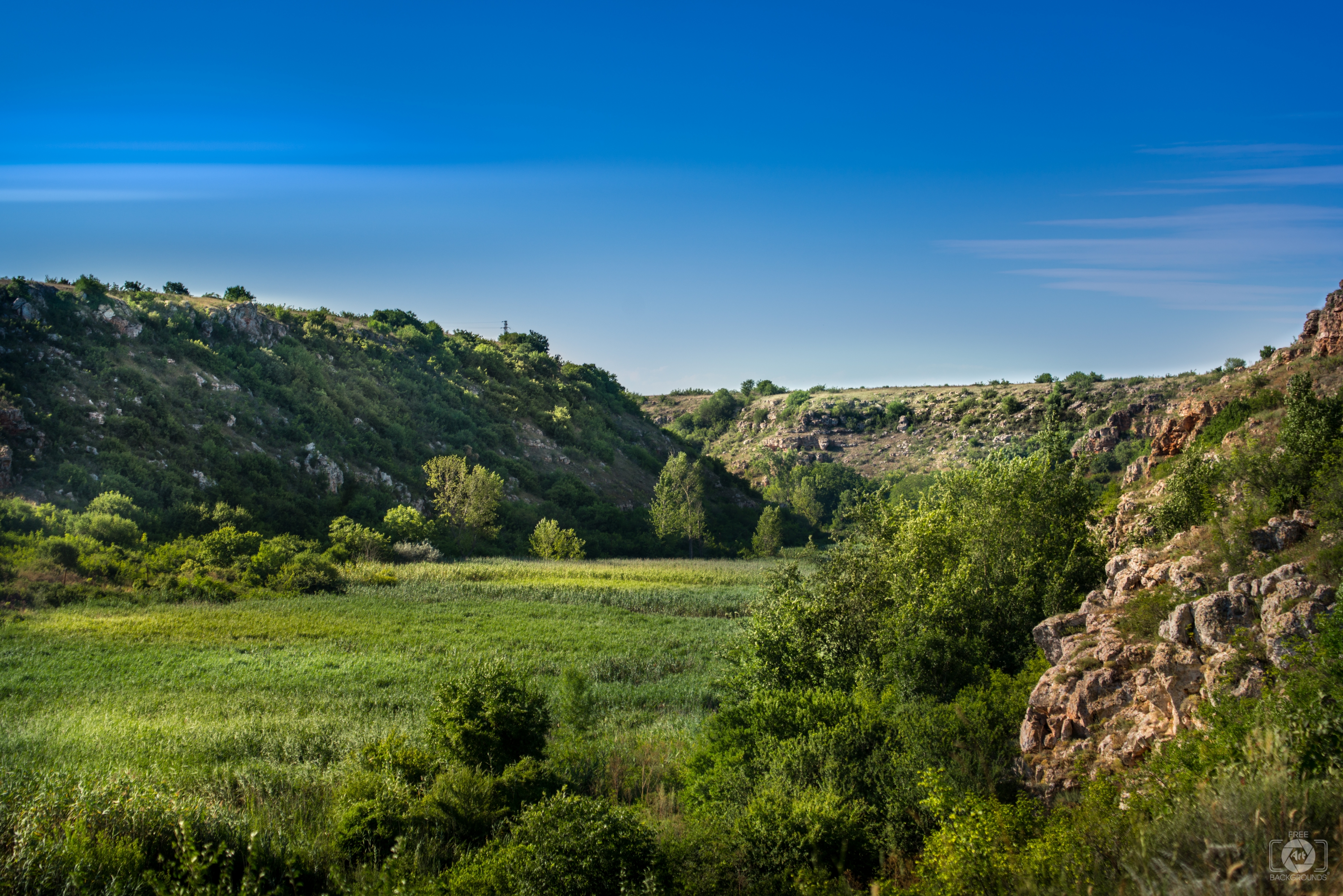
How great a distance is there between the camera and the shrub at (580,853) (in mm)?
10758

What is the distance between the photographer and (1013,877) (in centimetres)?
976

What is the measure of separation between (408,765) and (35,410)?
43197 millimetres

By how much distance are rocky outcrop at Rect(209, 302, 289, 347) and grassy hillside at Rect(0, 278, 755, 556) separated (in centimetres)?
22

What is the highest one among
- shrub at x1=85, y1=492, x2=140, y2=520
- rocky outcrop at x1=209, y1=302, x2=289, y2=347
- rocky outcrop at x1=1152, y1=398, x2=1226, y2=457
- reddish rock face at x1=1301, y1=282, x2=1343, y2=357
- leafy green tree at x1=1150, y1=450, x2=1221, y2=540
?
rocky outcrop at x1=209, y1=302, x2=289, y2=347

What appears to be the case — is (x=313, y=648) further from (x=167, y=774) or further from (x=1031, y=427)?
(x=1031, y=427)

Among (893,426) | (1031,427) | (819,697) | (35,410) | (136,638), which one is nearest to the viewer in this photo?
(819,697)

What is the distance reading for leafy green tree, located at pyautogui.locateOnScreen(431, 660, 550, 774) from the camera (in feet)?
52.6

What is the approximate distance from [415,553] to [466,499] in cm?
884

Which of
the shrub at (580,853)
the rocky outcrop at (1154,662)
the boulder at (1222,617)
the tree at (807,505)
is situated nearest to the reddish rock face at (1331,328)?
the rocky outcrop at (1154,662)

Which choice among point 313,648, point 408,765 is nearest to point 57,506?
point 313,648

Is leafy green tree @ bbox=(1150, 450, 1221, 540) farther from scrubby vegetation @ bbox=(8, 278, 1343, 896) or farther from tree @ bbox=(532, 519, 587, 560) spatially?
tree @ bbox=(532, 519, 587, 560)

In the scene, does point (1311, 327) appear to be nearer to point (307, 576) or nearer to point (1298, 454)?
point (1298, 454)

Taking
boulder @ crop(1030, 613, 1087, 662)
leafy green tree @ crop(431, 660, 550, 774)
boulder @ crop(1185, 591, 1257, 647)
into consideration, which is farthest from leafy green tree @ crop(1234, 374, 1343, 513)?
leafy green tree @ crop(431, 660, 550, 774)

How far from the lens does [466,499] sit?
58.5m
